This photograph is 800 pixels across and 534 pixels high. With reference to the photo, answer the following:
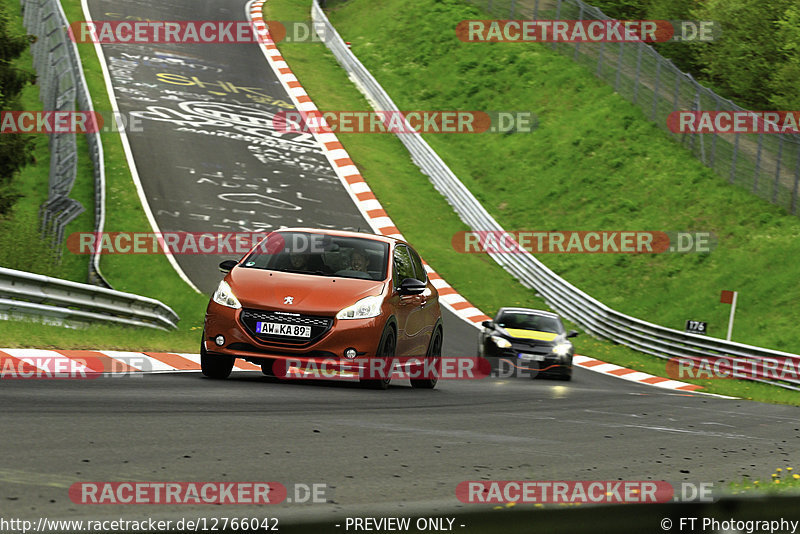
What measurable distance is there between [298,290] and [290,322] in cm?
39

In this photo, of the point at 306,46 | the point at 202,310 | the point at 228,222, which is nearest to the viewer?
the point at 202,310

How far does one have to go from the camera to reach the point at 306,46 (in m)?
47.3

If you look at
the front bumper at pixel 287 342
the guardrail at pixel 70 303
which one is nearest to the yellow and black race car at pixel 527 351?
the guardrail at pixel 70 303

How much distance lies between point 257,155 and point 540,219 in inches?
371

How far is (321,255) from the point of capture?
11.5 metres

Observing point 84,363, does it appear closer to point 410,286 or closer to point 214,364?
point 214,364

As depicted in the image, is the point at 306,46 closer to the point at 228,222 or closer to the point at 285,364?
the point at 228,222

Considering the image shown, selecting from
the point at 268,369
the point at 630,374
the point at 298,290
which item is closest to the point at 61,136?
the point at 630,374

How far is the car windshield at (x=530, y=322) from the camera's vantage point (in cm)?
1914

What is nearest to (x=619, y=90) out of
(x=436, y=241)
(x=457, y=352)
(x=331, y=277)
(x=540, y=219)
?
(x=540, y=219)

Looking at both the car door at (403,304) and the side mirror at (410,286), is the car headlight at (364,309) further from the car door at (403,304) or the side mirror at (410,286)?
the side mirror at (410,286)

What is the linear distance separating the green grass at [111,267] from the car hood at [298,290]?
79.7 inches

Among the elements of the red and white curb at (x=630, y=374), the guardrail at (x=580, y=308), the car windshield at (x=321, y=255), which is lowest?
the red and white curb at (x=630, y=374)

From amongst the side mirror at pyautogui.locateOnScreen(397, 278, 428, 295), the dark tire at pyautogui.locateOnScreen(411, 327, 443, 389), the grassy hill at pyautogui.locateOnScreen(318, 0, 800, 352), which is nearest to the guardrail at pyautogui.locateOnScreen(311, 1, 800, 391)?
the grassy hill at pyautogui.locateOnScreen(318, 0, 800, 352)
